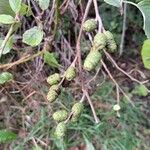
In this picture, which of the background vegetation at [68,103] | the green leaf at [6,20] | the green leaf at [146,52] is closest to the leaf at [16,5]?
the green leaf at [6,20]

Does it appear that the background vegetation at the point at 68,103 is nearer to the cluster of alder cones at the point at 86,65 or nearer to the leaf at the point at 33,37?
the leaf at the point at 33,37

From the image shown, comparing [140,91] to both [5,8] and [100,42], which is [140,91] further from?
[100,42]

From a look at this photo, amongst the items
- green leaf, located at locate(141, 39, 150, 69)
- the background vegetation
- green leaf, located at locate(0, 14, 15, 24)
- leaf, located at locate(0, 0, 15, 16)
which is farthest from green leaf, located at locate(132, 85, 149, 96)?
green leaf, located at locate(0, 14, 15, 24)

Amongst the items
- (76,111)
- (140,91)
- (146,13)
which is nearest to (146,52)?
(146,13)

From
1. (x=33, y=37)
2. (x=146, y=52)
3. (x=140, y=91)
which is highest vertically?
(x=33, y=37)

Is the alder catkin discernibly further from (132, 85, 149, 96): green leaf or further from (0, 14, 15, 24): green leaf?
(132, 85, 149, 96): green leaf
